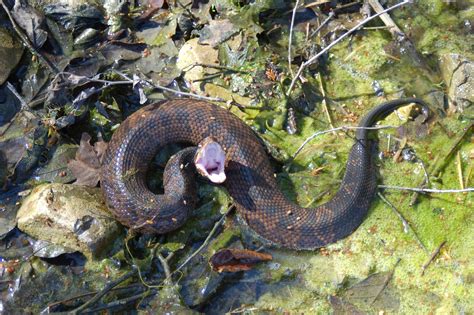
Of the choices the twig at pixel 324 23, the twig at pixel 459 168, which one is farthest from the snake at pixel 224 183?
the twig at pixel 324 23

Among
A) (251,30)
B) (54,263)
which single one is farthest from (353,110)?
(54,263)

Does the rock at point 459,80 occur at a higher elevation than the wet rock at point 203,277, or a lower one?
higher

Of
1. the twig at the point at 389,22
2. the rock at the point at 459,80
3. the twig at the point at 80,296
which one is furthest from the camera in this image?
the twig at the point at 389,22

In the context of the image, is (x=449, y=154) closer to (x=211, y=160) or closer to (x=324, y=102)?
(x=324, y=102)

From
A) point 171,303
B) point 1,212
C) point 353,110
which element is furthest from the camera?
point 353,110

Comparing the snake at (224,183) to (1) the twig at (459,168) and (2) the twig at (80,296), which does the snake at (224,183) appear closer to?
(2) the twig at (80,296)

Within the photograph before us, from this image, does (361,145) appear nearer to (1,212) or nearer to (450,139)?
(450,139)
